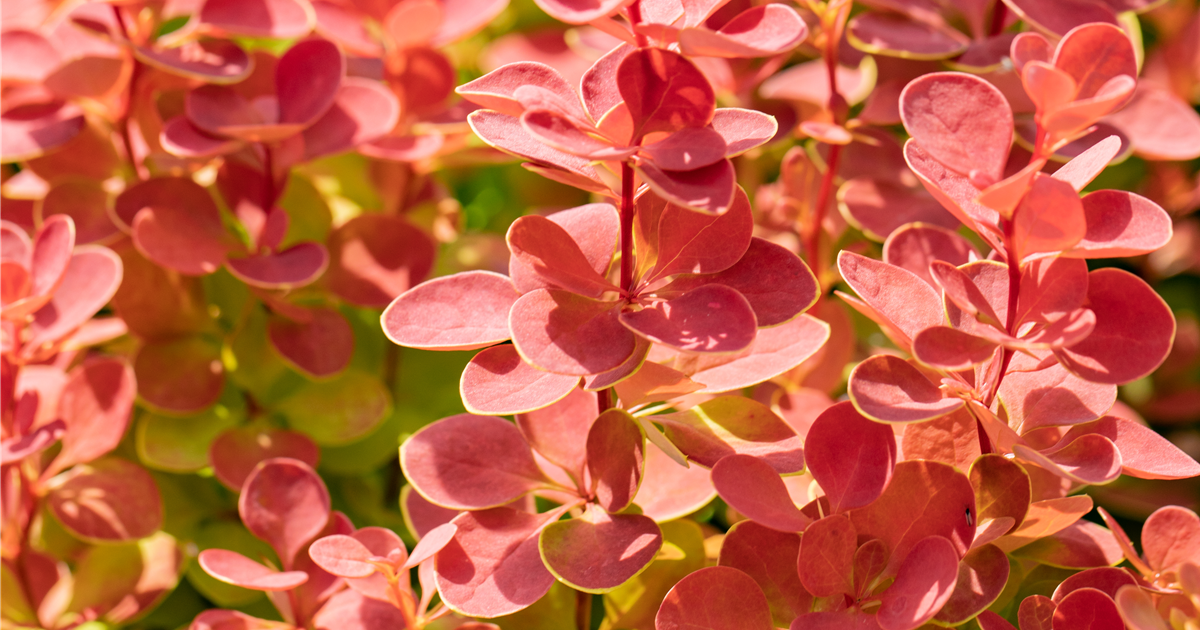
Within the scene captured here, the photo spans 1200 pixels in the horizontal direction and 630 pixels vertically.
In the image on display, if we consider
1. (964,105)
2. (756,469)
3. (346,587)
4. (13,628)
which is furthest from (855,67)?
(13,628)

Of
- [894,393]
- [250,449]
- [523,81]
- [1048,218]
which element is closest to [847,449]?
[894,393]

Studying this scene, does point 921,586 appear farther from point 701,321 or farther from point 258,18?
point 258,18

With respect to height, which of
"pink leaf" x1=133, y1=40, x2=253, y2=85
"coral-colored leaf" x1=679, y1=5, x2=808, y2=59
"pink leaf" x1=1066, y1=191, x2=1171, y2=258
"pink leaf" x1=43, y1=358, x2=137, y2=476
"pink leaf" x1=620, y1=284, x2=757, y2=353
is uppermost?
"coral-colored leaf" x1=679, y1=5, x2=808, y2=59

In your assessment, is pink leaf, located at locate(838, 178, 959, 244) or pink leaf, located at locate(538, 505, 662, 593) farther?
pink leaf, located at locate(838, 178, 959, 244)

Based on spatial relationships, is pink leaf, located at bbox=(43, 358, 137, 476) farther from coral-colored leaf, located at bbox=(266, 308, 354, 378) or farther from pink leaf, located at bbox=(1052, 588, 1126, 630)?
pink leaf, located at bbox=(1052, 588, 1126, 630)

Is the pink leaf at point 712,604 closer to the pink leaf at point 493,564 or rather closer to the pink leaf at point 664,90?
the pink leaf at point 493,564

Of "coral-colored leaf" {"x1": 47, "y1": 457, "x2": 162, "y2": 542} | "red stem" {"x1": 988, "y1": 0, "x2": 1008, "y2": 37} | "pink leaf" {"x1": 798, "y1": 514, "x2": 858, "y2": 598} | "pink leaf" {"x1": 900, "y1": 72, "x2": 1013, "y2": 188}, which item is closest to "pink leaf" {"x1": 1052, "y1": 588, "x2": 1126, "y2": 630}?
"pink leaf" {"x1": 798, "y1": 514, "x2": 858, "y2": 598}

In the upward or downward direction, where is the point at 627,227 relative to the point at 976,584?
upward
